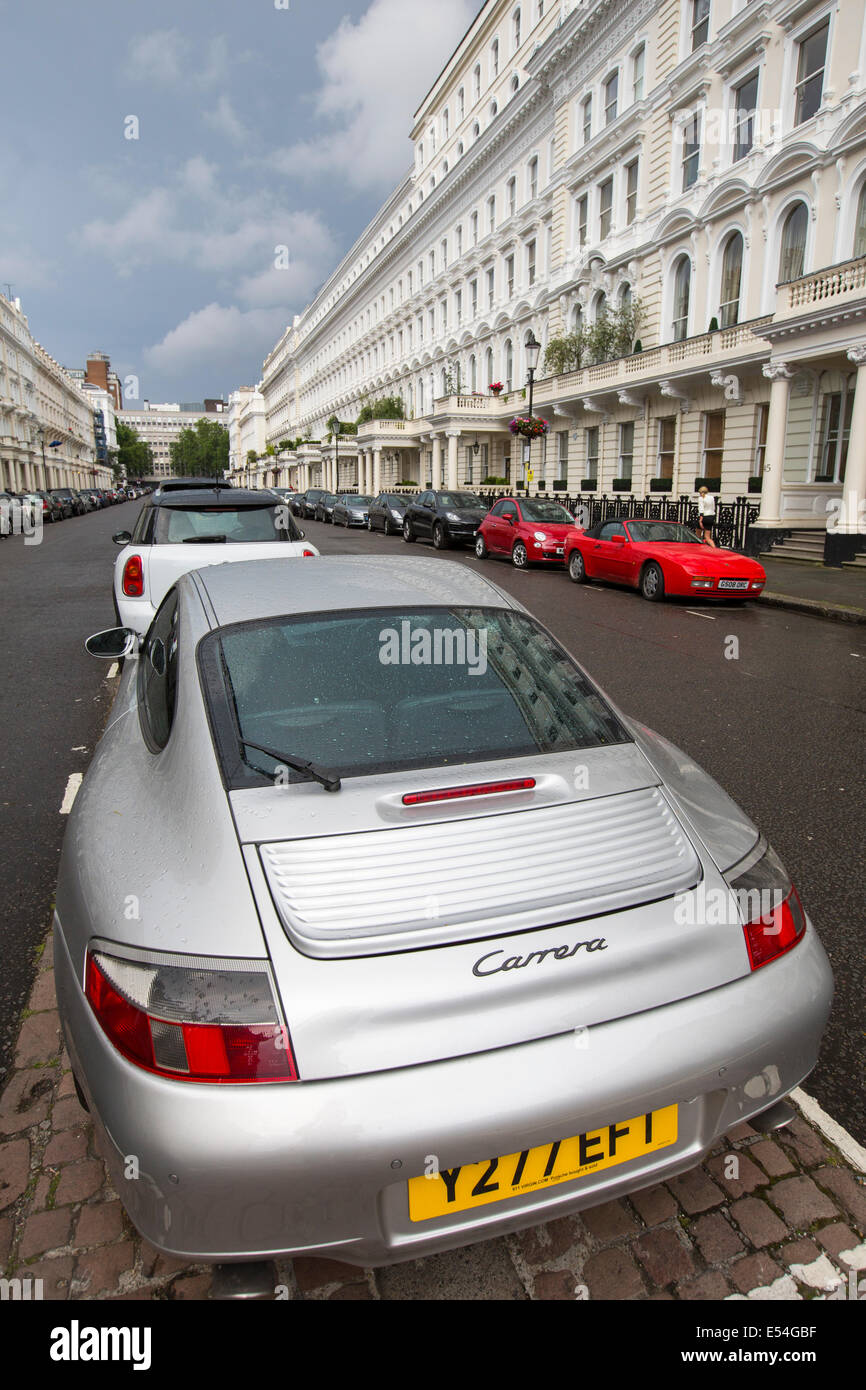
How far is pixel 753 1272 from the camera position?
184 centimetres

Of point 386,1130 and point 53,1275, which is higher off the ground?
point 386,1130

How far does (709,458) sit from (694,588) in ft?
47.6

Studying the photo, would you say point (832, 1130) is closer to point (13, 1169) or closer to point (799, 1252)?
point (799, 1252)

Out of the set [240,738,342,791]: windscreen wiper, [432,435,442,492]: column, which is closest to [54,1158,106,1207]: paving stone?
[240,738,342,791]: windscreen wiper

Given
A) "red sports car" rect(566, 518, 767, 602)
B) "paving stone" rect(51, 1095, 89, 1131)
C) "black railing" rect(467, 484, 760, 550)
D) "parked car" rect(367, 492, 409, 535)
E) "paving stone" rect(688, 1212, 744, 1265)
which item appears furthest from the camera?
"parked car" rect(367, 492, 409, 535)

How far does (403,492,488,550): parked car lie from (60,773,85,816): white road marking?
18.1 meters

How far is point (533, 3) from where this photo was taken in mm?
38000

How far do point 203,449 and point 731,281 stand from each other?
6916 inches

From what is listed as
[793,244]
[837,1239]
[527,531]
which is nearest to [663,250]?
[793,244]

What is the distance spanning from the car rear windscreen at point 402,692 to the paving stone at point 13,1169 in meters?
1.28

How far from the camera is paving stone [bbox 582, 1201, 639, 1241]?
76.5 inches

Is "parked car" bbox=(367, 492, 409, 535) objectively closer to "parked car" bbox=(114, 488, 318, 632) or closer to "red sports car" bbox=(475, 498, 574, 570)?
"red sports car" bbox=(475, 498, 574, 570)

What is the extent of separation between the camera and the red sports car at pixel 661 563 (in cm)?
1255
